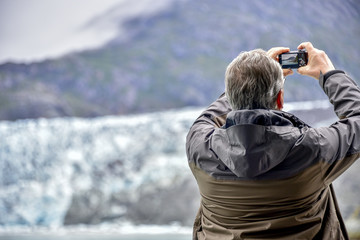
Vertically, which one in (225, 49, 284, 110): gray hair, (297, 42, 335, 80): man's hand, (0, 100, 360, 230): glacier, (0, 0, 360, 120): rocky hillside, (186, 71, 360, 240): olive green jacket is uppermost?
(225, 49, 284, 110): gray hair

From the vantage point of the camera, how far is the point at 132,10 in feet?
12.4

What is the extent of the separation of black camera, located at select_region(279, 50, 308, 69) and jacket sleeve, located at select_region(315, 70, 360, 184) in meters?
0.10

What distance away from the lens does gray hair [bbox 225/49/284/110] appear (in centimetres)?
72

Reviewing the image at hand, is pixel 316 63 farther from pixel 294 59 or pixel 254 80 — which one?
pixel 254 80

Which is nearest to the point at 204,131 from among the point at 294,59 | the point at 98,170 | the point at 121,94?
the point at 294,59

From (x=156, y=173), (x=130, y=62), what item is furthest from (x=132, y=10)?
(x=156, y=173)

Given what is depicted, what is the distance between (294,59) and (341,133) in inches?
8.8

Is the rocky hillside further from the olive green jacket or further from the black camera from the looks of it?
the olive green jacket

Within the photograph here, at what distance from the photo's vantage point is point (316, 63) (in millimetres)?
854

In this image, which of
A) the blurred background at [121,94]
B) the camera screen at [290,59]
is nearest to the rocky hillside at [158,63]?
the blurred background at [121,94]

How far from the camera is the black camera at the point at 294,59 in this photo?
0.88 metres

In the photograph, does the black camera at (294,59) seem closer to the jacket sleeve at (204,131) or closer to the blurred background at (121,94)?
the jacket sleeve at (204,131)

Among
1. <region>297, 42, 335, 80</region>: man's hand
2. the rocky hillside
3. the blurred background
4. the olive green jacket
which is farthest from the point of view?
the rocky hillside

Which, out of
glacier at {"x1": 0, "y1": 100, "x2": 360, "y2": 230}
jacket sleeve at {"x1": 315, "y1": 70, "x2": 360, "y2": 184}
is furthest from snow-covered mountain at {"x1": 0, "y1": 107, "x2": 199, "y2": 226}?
jacket sleeve at {"x1": 315, "y1": 70, "x2": 360, "y2": 184}
